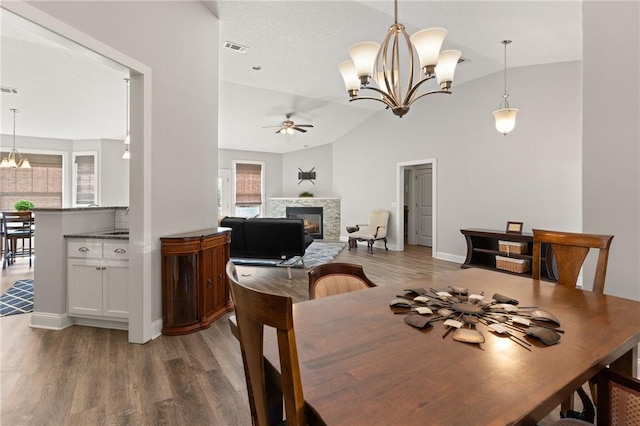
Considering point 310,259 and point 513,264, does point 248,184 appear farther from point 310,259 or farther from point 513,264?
point 513,264

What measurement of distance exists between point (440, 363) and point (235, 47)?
4705 millimetres

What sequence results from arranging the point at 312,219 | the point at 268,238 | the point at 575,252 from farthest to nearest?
the point at 312,219, the point at 268,238, the point at 575,252

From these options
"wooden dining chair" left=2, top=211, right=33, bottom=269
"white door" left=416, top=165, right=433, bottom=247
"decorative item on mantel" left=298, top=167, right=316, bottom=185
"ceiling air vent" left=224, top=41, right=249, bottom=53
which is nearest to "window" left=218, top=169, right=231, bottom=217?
"decorative item on mantel" left=298, top=167, right=316, bottom=185

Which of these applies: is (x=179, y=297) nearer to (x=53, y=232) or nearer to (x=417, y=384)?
(x=53, y=232)

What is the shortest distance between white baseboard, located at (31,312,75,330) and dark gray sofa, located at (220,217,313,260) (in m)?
2.61

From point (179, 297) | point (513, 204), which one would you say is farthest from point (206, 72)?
point (513, 204)

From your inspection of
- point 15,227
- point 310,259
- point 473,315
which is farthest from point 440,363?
point 15,227

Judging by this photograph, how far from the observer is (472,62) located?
497 cm

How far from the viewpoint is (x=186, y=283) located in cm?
299

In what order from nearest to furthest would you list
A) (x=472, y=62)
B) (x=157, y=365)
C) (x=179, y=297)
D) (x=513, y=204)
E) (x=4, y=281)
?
(x=157, y=365), (x=179, y=297), (x=4, y=281), (x=472, y=62), (x=513, y=204)

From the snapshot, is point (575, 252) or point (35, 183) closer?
point (575, 252)

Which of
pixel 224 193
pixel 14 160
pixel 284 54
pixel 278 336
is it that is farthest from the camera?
pixel 224 193

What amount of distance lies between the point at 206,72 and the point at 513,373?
391 cm

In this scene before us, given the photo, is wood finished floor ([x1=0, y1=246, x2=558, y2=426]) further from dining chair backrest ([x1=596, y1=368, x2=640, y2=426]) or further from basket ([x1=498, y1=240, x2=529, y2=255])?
basket ([x1=498, y1=240, x2=529, y2=255])
